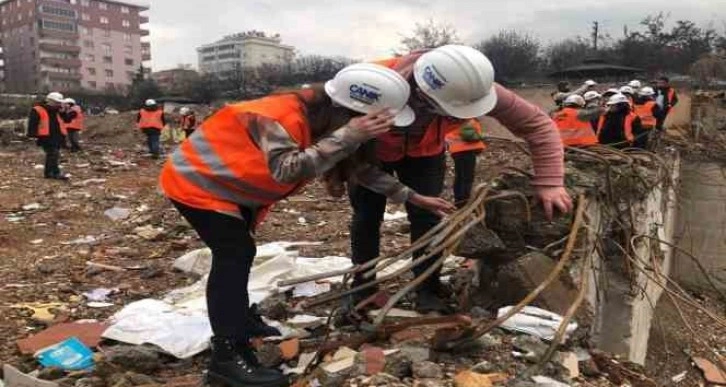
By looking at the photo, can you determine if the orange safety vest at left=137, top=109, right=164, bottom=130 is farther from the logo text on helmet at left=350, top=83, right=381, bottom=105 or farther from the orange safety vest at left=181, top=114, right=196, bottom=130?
the logo text on helmet at left=350, top=83, right=381, bottom=105

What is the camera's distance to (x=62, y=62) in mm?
68312

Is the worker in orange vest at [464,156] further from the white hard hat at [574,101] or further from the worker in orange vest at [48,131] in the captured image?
the worker in orange vest at [48,131]

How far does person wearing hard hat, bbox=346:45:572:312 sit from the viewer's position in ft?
8.52

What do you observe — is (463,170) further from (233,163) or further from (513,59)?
(513,59)

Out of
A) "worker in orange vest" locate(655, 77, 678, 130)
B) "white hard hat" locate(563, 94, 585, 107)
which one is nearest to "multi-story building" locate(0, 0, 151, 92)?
"worker in orange vest" locate(655, 77, 678, 130)

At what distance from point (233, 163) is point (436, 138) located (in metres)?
1.07

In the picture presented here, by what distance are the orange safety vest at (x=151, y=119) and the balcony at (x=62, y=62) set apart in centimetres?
5935

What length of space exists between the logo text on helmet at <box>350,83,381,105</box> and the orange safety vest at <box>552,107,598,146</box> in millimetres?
5285

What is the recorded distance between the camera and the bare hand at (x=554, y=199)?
293 centimetres

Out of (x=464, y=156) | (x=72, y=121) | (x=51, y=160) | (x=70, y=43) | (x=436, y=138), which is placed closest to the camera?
(x=436, y=138)

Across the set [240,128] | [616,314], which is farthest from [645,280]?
[240,128]

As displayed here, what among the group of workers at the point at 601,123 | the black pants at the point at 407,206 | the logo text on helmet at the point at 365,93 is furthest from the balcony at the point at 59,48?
the logo text on helmet at the point at 365,93

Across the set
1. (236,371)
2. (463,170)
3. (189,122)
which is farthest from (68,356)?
(189,122)

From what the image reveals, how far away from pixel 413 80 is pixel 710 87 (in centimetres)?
1625
